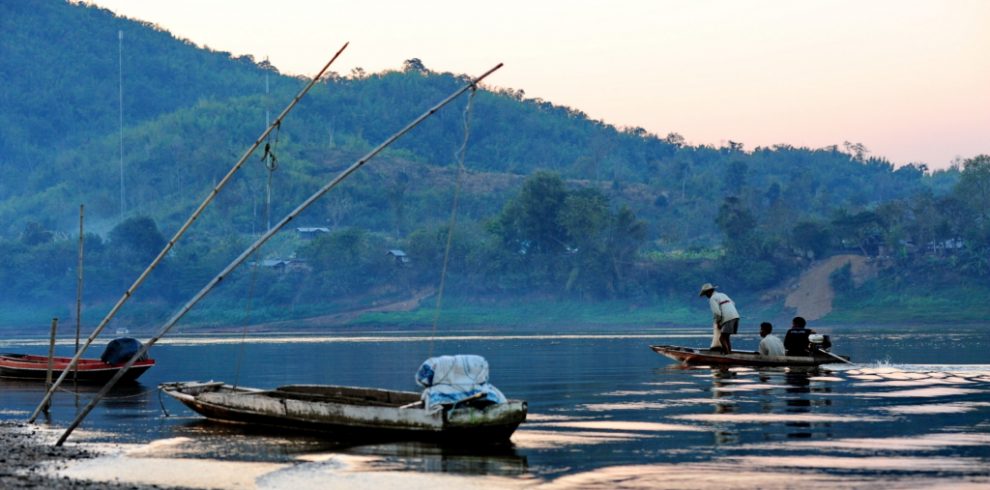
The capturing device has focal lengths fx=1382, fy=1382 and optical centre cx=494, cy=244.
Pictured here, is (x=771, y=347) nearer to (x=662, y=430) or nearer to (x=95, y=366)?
(x=662, y=430)

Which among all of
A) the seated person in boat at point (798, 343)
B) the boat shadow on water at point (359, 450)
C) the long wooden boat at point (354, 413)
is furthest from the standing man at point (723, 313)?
the boat shadow on water at point (359, 450)

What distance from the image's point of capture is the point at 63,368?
1762 inches

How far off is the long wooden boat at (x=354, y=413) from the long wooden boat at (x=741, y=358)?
17.9 meters

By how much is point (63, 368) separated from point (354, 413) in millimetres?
21042

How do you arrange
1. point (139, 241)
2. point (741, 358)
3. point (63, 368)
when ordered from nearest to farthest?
point (63, 368) → point (741, 358) → point (139, 241)

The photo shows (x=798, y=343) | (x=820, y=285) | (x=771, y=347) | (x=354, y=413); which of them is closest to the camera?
(x=354, y=413)

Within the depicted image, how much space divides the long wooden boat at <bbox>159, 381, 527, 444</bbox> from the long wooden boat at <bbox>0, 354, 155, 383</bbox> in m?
13.3

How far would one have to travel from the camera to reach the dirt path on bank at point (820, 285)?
129 meters

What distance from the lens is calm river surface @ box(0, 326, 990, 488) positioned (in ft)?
70.7

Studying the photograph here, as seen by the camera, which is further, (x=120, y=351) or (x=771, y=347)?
(x=120, y=351)

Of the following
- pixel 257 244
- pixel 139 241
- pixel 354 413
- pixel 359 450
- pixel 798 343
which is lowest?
pixel 359 450

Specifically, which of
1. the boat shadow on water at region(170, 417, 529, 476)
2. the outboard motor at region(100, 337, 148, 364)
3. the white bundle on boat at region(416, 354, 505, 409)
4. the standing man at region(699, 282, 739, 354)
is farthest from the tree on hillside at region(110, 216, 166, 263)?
the white bundle on boat at region(416, 354, 505, 409)

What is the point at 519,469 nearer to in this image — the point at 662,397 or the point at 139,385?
the point at 662,397

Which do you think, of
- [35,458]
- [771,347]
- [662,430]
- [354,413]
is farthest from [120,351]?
[662,430]
